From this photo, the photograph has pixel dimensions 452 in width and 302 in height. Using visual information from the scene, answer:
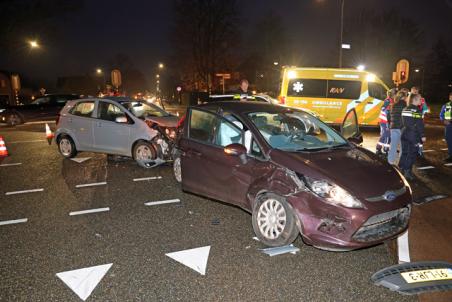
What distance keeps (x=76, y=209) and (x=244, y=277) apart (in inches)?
130

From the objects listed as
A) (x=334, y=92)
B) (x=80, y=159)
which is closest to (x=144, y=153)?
(x=80, y=159)

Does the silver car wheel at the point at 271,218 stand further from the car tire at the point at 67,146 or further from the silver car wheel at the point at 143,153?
the car tire at the point at 67,146

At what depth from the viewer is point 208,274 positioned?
147 inches

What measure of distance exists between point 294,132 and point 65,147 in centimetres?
686

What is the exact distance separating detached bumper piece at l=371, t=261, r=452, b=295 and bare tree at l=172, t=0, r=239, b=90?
41.2 metres

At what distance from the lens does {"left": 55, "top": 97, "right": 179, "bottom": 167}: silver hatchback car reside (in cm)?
833

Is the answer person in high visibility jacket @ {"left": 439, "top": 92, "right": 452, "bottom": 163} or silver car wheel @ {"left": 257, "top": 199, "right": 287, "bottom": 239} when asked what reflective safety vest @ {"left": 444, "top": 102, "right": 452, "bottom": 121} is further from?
silver car wheel @ {"left": 257, "top": 199, "right": 287, "bottom": 239}

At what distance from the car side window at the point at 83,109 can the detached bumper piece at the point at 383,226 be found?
24.0 ft

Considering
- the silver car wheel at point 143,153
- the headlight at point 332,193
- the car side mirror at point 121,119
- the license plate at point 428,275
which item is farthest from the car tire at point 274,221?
the car side mirror at point 121,119

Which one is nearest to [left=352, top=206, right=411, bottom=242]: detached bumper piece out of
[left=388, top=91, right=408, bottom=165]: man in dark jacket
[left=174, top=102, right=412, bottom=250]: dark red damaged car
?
[left=174, top=102, right=412, bottom=250]: dark red damaged car

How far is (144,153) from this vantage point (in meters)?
8.38

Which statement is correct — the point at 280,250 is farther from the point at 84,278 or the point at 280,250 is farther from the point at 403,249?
the point at 84,278

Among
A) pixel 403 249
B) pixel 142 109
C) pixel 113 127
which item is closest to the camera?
pixel 403 249

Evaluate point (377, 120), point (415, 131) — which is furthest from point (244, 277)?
point (377, 120)
